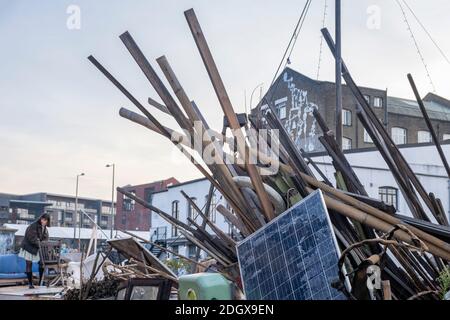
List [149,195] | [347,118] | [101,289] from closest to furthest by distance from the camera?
1. [101,289]
2. [347,118]
3. [149,195]

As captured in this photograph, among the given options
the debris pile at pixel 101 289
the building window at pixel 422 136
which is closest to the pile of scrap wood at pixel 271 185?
the debris pile at pixel 101 289

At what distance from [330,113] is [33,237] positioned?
89.7 feet

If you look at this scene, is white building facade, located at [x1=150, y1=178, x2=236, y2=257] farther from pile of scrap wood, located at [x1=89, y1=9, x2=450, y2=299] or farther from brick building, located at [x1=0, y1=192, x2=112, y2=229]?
pile of scrap wood, located at [x1=89, y1=9, x2=450, y2=299]

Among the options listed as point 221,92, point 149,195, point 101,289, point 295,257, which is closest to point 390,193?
point 101,289

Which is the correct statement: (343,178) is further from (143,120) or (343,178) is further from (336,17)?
(336,17)

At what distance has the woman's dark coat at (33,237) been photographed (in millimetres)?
7492

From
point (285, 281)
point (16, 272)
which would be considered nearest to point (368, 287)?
point (285, 281)

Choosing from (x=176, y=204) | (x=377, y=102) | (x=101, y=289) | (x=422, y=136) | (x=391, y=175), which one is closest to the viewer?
(x=101, y=289)

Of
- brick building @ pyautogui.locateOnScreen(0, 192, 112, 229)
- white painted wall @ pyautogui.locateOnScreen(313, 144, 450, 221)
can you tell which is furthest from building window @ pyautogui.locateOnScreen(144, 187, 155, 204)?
white painted wall @ pyautogui.locateOnScreen(313, 144, 450, 221)

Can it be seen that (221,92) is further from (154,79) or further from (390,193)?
(390,193)

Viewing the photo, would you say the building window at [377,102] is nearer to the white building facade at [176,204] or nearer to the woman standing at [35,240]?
the white building facade at [176,204]

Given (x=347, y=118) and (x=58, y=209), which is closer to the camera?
Result: (x=347, y=118)

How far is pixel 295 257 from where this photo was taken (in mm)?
2648
